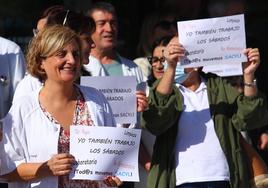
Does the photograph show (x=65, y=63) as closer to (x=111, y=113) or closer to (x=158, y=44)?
(x=111, y=113)

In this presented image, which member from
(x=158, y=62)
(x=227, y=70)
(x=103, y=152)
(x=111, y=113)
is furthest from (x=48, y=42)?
(x=227, y=70)

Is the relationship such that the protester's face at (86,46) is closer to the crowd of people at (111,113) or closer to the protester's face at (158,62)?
the crowd of people at (111,113)

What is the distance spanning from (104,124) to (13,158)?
52 cm

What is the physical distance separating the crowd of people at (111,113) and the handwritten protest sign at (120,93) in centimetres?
7

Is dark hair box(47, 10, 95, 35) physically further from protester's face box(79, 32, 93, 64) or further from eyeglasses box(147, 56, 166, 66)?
eyeglasses box(147, 56, 166, 66)

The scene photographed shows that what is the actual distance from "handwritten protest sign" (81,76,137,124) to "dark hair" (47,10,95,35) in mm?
321

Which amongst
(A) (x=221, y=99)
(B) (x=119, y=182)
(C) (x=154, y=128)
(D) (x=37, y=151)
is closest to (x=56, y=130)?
(D) (x=37, y=151)

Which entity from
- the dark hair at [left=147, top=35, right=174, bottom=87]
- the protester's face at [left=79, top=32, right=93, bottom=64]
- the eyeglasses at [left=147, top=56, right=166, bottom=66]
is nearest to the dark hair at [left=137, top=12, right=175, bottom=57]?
the dark hair at [left=147, top=35, right=174, bottom=87]

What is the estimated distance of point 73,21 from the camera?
214 inches

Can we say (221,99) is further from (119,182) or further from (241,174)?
(119,182)

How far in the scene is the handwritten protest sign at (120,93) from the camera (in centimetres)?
539

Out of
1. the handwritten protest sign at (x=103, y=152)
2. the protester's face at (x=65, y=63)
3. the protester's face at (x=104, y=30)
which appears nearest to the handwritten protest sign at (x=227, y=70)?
the protester's face at (x=104, y=30)

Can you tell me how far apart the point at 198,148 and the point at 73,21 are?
1.08 m

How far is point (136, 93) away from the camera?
17.6ft
